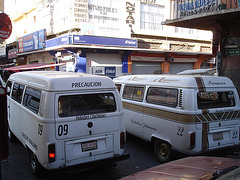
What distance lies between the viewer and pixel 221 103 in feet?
17.0

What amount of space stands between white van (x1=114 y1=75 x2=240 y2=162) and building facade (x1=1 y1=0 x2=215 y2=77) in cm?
993

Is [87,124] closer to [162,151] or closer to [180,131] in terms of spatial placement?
[180,131]

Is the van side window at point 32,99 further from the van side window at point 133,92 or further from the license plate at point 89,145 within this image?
the van side window at point 133,92

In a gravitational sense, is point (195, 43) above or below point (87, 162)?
above

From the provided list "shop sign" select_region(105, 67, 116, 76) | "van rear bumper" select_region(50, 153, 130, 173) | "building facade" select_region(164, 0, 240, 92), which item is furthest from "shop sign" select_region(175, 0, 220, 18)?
"shop sign" select_region(105, 67, 116, 76)

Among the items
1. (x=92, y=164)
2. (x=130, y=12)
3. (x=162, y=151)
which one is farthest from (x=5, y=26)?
(x=130, y=12)

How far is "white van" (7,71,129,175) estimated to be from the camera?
3863mm

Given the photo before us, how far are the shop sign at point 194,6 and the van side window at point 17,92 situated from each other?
22.7ft

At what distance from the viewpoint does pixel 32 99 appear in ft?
15.0

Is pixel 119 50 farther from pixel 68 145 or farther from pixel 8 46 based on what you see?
pixel 8 46

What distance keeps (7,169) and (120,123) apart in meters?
2.61

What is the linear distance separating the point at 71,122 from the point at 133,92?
9.33 ft

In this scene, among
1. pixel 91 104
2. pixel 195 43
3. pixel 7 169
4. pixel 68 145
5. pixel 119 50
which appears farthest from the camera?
pixel 195 43

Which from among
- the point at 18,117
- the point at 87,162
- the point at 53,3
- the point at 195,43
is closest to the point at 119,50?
the point at 53,3
